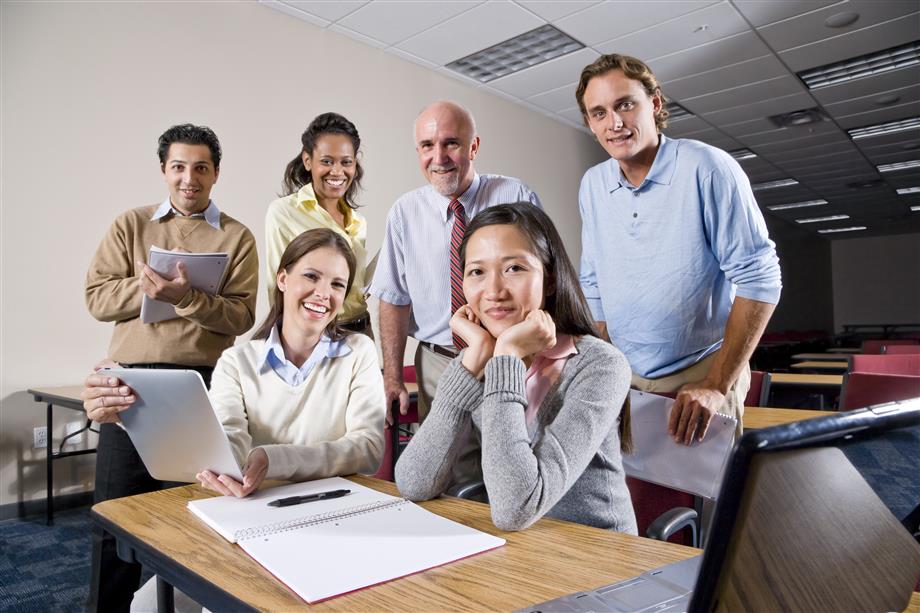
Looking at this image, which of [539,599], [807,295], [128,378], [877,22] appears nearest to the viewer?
[539,599]

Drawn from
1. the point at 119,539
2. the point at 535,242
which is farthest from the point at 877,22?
the point at 119,539

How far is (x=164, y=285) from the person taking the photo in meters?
1.79

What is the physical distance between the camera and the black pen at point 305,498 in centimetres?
114

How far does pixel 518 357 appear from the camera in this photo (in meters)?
1.12

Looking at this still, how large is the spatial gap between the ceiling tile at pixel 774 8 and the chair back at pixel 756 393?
2879 millimetres

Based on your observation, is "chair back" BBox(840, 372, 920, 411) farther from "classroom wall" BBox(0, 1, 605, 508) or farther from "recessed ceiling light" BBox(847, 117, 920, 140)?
"recessed ceiling light" BBox(847, 117, 920, 140)

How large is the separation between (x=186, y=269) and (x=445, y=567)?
1.31 meters

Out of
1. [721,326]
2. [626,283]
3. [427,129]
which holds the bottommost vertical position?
[721,326]

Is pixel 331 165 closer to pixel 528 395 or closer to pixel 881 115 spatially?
pixel 528 395

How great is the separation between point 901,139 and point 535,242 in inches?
336

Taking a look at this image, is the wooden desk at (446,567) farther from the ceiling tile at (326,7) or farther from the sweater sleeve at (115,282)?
the ceiling tile at (326,7)

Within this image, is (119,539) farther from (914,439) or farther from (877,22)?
(877,22)

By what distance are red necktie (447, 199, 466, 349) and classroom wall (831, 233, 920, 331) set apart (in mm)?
17168


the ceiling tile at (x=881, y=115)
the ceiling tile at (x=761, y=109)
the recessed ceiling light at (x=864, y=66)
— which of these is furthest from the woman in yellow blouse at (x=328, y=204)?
the ceiling tile at (x=881, y=115)
